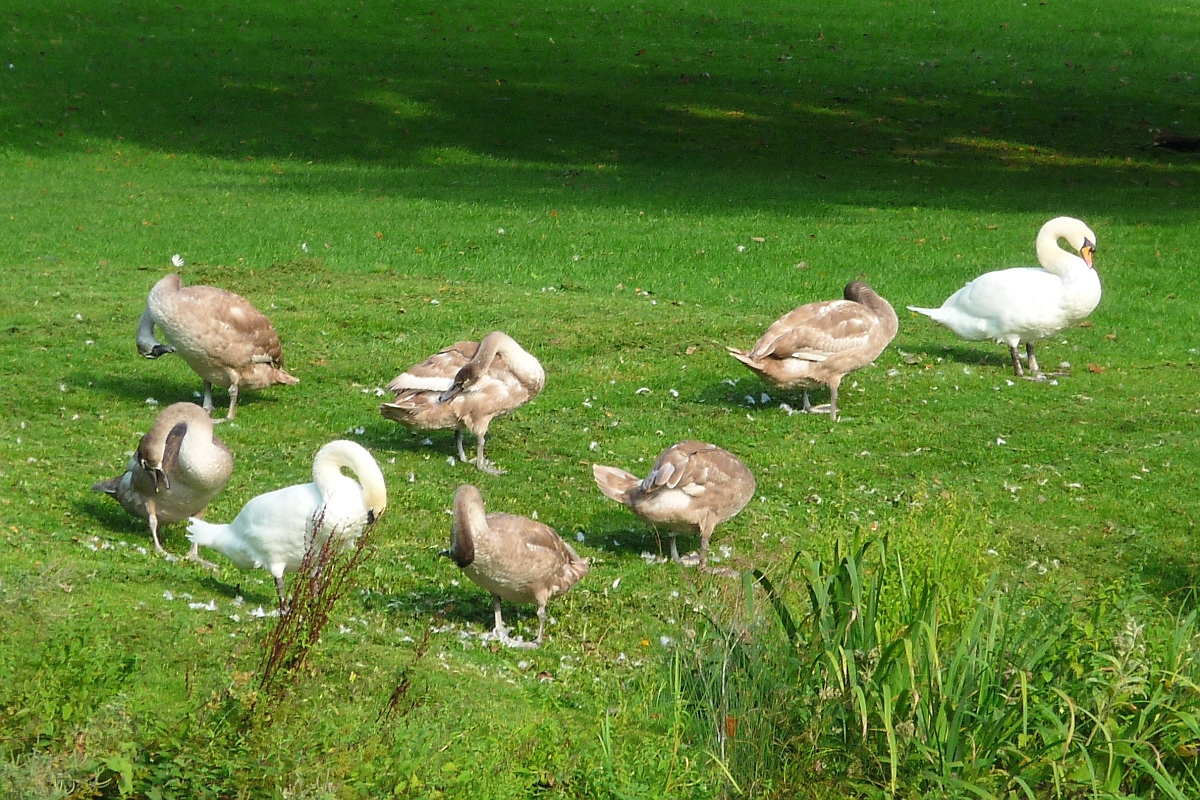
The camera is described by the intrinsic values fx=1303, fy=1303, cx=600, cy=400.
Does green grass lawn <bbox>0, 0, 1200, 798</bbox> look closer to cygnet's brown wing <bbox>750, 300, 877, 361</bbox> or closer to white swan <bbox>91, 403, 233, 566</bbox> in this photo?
white swan <bbox>91, 403, 233, 566</bbox>

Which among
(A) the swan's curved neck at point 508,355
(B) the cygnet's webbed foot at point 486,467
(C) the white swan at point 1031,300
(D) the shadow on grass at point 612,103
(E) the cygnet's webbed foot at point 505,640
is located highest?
(D) the shadow on grass at point 612,103

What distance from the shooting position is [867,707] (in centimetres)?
709

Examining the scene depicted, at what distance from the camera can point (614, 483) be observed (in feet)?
35.5

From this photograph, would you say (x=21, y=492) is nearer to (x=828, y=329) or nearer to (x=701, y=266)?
(x=828, y=329)

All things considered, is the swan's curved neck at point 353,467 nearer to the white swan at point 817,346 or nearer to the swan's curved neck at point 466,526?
the swan's curved neck at point 466,526

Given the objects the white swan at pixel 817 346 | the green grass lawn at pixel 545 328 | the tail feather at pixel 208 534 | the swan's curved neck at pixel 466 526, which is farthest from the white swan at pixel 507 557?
the white swan at pixel 817 346

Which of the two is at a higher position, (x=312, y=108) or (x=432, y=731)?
(x=312, y=108)

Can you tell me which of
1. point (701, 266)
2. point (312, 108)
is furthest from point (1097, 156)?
point (312, 108)

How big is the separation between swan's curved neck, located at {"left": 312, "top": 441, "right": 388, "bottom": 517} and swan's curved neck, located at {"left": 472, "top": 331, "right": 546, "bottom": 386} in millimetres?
3853

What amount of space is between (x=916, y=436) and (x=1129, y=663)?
23.9 ft

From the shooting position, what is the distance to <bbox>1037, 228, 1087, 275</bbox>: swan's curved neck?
16359 millimetres

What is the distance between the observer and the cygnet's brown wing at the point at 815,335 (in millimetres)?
14320

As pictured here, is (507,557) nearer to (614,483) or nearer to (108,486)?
(614,483)

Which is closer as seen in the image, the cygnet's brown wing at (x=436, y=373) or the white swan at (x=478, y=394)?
the white swan at (x=478, y=394)
